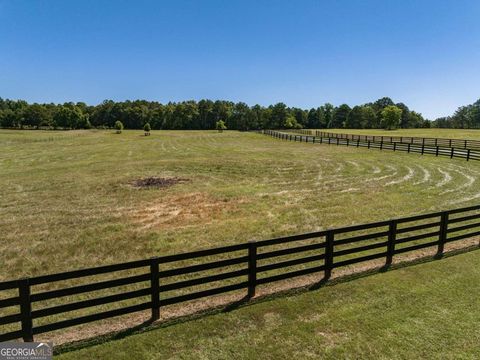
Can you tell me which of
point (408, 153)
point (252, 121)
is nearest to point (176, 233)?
point (408, 153)

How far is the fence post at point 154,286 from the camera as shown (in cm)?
676

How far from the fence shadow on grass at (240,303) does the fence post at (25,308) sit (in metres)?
0.55

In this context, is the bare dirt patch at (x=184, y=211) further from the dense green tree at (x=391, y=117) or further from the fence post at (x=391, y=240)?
the dense green tree at (x=391, y=117)

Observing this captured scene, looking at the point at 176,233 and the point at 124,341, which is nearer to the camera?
the point at 124,341

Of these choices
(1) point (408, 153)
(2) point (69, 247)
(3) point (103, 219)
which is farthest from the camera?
(1) point (408, 153)

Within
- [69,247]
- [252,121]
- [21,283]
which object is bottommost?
[69,247]

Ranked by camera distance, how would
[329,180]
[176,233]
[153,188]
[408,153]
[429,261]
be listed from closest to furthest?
[429,261]
[176,233]
[153,188]
[329,180]
[408,153]

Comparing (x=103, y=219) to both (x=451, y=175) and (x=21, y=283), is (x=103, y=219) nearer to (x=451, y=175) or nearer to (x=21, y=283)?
(x=21, y=283)

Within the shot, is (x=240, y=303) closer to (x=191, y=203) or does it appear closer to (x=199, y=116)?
(x=191, y=203)

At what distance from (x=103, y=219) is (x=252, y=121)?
134m

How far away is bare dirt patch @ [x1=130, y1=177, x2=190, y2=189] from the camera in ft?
71.8

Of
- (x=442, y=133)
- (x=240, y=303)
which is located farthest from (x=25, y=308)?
(x=442, y=133)

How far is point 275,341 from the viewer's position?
6.11m

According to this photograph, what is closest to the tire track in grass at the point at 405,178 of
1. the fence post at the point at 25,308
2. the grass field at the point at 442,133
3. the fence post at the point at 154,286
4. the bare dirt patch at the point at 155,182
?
the bare dirt patch at the point at 155,182
